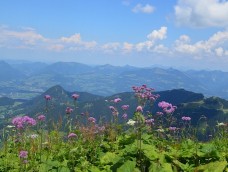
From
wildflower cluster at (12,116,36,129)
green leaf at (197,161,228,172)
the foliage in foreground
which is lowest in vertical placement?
the foliage in foreground

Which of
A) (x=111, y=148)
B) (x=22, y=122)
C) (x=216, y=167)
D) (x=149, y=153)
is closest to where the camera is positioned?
(x=216, y=167)

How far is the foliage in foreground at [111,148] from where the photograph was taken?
6582 millimetres

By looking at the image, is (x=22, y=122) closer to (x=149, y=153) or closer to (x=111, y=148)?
(x=111, y=148)

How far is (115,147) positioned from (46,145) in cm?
238

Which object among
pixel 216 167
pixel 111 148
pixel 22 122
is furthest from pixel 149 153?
pixel 22 122

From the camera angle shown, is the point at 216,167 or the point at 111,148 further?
the point at 111,148

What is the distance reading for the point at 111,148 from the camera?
9.23m

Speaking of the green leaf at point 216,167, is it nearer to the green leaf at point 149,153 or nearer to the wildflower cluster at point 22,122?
the green leaf at point 149,153

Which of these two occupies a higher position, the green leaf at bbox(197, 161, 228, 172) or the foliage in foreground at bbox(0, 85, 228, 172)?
the green leaf at bbox(197, 161, 228, 172)

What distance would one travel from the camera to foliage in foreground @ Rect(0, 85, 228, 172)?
21.6 feet

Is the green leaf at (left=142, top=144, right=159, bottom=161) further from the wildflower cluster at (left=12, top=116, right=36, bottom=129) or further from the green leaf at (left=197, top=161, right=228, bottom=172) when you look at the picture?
the wildflower cluster at (left=12, top=116, right=36, bottom=129)

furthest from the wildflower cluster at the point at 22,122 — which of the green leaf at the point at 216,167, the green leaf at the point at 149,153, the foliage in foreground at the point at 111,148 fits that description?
the green leaf at the point at 216,167

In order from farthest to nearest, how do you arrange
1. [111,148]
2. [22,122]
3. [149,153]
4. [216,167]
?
[111,148]
[22,122]
[149,153]
[216,167]

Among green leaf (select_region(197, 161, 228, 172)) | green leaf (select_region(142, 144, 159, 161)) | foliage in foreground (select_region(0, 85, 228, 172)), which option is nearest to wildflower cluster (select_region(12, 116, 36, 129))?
foliage in foreground (select_region(0, 85, 228, 172))
